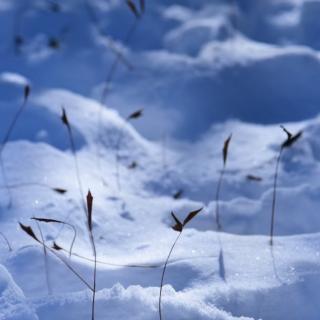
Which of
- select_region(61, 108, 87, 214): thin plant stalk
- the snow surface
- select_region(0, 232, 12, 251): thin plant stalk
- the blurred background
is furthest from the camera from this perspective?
the blurred background

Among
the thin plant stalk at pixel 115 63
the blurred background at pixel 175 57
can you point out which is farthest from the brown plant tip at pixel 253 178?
the thin plant stalk at pixel 115 63

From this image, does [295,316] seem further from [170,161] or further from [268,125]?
[268,125]

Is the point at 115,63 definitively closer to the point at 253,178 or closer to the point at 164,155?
the point at 164,155

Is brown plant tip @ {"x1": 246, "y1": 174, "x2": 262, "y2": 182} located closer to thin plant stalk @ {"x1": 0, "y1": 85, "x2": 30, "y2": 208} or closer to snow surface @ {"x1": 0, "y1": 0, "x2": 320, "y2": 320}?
snow surface @ {"x1": 0, "y1": 0, "x2": 320, "y2": 320}

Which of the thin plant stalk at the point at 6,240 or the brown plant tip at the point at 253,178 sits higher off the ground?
the thin plant stalk at the point at 6,240

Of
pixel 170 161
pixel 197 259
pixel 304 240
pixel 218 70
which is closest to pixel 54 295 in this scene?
pixel 197 259

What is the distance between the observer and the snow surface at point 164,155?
1450 mm

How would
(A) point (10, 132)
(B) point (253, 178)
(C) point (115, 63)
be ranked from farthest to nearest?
(C) point (115, 63), (A) point (10, 132), (B) point (253, 178)

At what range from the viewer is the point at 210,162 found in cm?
218

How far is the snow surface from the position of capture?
145 centimetres

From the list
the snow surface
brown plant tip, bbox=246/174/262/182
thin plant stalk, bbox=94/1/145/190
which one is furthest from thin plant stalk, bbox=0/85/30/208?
brown plant tip, bbox=246/174/262/182

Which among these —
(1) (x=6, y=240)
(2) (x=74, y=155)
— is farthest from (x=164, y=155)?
(1) (x=6, y=240)

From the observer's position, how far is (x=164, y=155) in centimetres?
225

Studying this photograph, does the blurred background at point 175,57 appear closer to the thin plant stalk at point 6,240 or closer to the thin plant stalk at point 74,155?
the thin plant stalk at point 74,155
